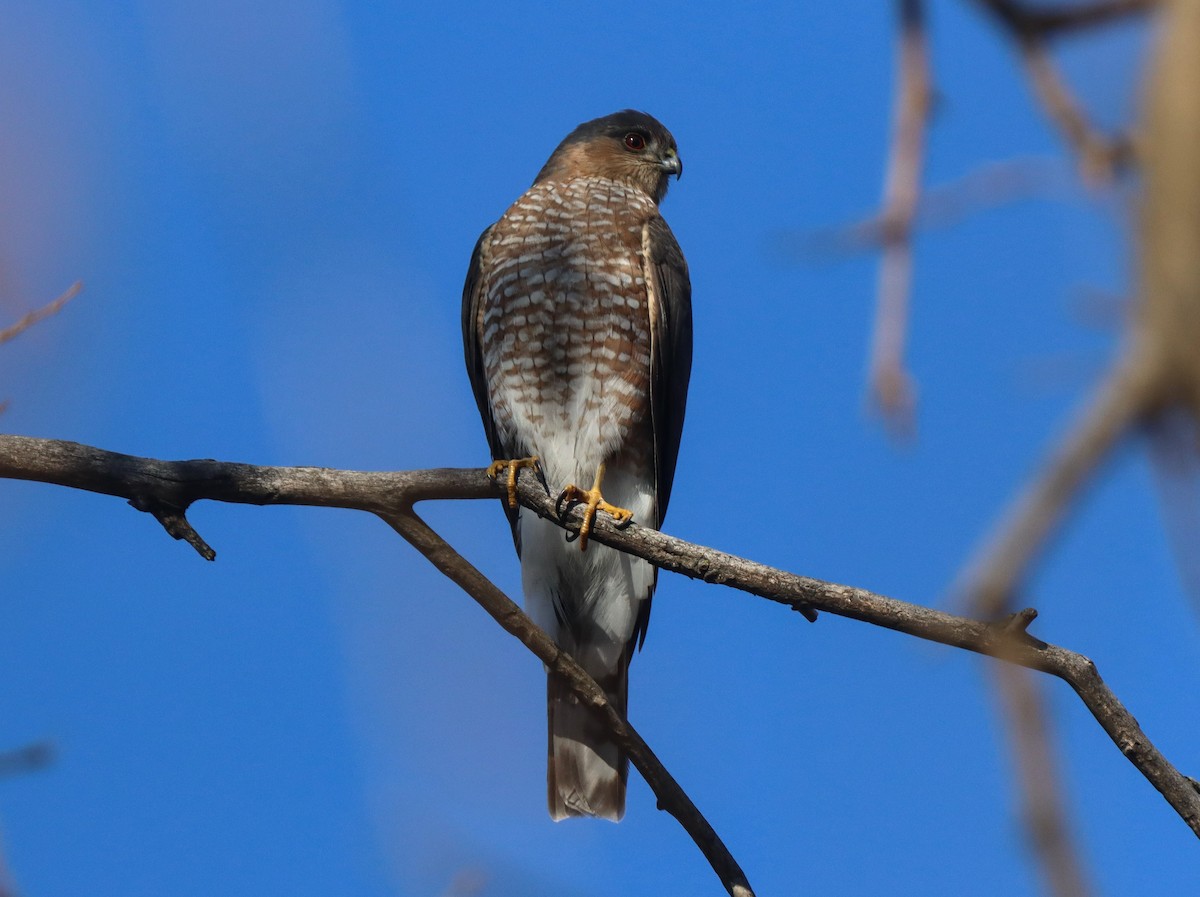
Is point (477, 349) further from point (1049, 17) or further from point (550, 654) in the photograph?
point (1049, 17)

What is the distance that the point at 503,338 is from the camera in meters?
5.02

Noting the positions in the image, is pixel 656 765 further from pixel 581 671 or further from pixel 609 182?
pixel 609 182

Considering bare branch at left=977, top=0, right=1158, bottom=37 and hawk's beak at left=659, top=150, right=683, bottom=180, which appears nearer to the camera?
bare branch at left=977, top=0, right=1158, bottom=37

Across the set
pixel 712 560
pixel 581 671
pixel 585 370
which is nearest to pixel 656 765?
pixel 581 671

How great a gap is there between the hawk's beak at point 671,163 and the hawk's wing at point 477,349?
1.22 m

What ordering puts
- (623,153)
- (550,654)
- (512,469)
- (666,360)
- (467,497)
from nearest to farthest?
1. (467,497)
2. (550,654)
3. (512,469)
4. (666,360)
5. (623,153)

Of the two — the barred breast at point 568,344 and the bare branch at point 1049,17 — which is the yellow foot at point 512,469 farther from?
the bare branch at point 1049,17

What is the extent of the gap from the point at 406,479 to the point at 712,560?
82 centimetres

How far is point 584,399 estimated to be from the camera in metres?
4.86

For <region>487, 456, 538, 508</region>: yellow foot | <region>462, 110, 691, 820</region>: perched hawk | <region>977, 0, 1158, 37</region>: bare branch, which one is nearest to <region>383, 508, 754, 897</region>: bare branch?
<region>487, 456, 538, 508</region>: yellow foot

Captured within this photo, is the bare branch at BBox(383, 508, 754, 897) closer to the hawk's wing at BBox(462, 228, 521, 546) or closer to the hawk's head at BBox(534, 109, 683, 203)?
the hawk's wing at BBox(462, 228, 521, 546)

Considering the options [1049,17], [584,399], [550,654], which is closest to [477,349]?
[584,399]

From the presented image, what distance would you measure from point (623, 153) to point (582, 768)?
2.85 metres

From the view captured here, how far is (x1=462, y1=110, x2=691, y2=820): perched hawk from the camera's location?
485 centimetres
